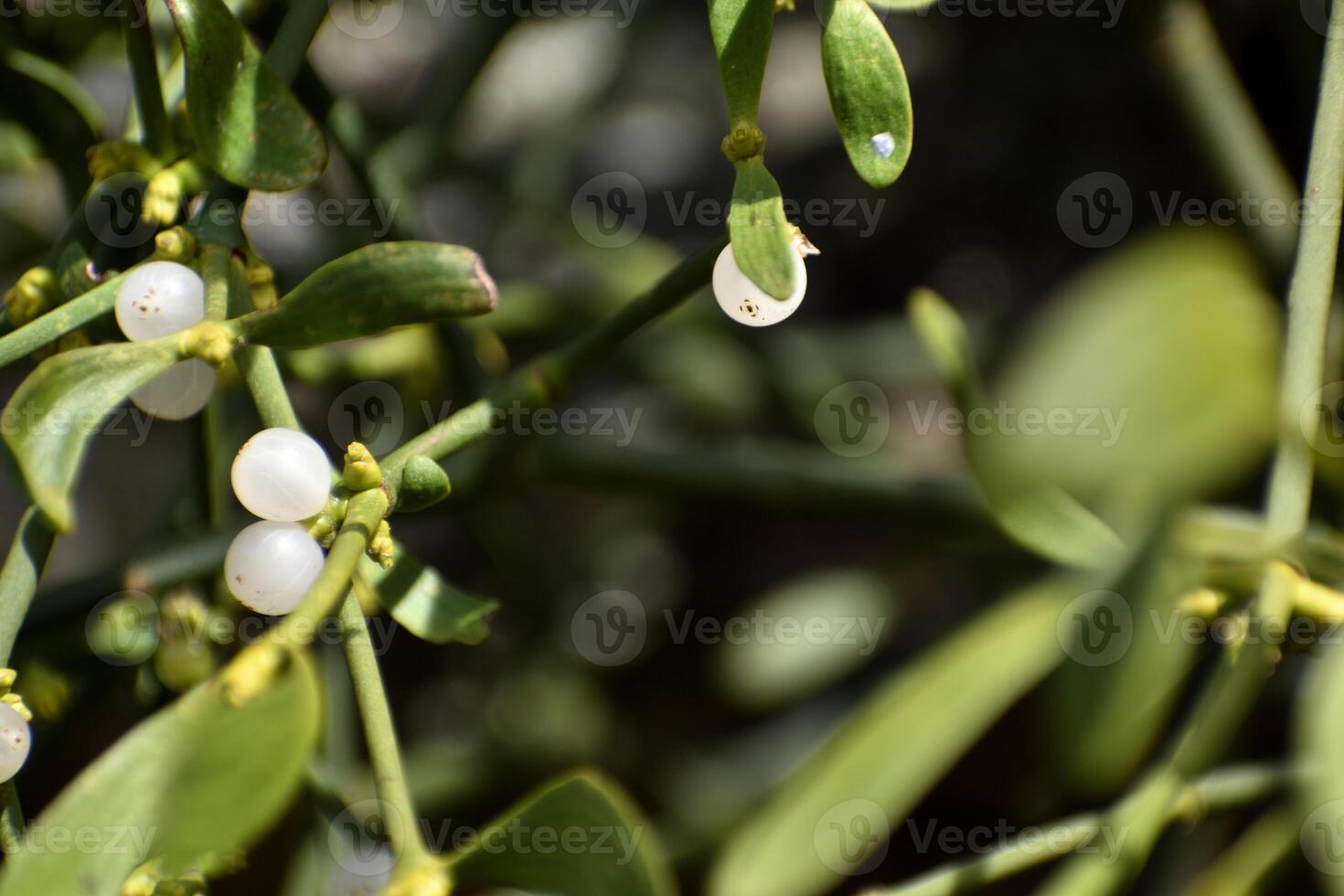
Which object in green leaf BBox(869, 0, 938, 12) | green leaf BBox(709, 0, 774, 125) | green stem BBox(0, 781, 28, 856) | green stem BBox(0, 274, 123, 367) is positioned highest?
green leaf BBox(869, 0, 938, 12)

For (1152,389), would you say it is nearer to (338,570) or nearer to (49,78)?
(338,570)

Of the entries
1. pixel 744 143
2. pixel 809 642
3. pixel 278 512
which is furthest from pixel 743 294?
pixel 809 642

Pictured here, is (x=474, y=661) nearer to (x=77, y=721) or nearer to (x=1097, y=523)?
(x=77, y=721)

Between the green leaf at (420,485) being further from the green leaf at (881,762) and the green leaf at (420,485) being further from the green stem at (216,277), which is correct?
the green leaf at (881,762)

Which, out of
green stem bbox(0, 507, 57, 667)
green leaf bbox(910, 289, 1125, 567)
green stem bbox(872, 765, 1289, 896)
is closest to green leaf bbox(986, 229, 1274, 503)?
green leaf bbox(910, 289, 1125, 567)

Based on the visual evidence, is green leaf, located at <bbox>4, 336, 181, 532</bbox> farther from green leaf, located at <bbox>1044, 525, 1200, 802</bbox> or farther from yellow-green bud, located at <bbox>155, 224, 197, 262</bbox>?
green leaf, located at <bbox>1044, 525, 1200, 802</bbox>
